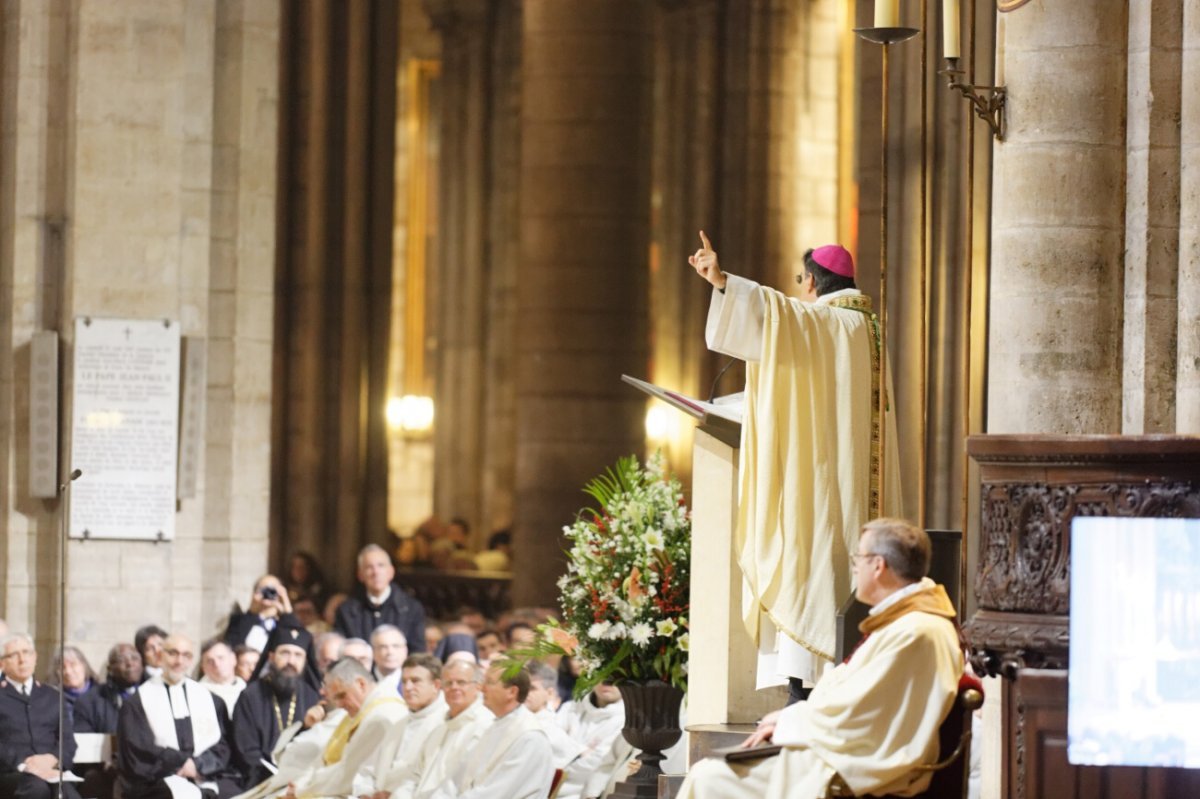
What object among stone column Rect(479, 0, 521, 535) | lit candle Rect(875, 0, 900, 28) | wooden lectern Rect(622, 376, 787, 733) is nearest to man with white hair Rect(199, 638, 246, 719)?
wooden lectern Rect(622, 376, 787, 733)

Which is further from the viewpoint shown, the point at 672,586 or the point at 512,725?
the point at 512,725

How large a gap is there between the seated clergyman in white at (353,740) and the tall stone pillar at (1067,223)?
4742mm

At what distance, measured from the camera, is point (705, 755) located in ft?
23.7

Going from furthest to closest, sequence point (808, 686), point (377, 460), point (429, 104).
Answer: point (429, 104) < point (377, 460) < point (808, 686)

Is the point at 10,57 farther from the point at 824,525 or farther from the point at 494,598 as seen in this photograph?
the point at 824,525

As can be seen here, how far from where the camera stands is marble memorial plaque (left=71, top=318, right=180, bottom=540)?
1281 centimetres

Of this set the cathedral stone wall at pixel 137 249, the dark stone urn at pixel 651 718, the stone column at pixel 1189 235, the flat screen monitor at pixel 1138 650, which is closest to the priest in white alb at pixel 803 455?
the stone column at pixel 1189 235

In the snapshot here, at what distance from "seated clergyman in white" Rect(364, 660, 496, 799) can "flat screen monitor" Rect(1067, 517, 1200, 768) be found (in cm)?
511

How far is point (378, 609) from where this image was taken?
1362cm

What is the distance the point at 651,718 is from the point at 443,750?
239 centimetres

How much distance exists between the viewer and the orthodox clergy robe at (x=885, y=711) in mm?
5941

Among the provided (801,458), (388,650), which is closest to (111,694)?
(388,650)

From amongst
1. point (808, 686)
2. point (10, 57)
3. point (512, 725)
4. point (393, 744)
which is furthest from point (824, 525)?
point (10, 57)

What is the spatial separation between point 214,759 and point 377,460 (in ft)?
12.5
